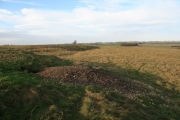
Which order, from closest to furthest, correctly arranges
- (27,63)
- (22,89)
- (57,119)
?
(57,119) < (22,89) < (27,63)

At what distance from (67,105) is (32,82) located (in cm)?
346

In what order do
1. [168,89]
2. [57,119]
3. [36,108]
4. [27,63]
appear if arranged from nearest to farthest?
1. [57,119]
2. [36,108]
3. [27,63]
4. [168,89]

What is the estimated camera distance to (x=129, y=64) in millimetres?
39062

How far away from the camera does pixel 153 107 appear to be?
16.2 meters

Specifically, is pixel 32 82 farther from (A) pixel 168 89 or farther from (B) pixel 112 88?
(A) pixel 168 89

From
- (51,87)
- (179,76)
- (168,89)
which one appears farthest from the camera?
(179,76)

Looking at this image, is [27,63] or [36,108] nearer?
[36,108]

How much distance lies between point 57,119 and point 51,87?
3.79 meters

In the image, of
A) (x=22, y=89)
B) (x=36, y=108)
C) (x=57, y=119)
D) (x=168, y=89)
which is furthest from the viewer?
(x=168, y=89)

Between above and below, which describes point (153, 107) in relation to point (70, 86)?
below

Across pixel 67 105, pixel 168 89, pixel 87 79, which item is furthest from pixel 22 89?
pixel 168 89

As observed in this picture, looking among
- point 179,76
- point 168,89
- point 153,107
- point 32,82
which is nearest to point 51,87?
point 32,82

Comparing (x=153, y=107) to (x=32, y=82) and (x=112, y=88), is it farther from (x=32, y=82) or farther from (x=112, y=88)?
(x=32, y=82)

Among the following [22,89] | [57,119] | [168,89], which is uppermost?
[22,89]
